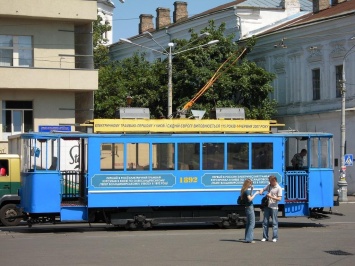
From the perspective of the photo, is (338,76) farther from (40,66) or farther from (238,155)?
(238,155)

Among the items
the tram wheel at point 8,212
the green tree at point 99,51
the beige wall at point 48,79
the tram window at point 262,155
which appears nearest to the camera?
the tram window at point 262,155

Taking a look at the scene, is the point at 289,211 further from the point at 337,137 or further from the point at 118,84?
the point at 118,84

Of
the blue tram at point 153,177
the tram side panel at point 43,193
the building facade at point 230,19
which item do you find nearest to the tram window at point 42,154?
the blue tram at point 153,177

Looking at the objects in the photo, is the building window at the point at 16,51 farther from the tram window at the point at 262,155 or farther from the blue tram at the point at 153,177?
the tram window at the point at 262,155

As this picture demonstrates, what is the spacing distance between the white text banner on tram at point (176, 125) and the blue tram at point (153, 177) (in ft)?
0.61

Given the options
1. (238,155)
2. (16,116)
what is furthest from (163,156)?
(16,116)

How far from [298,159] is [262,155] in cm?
138

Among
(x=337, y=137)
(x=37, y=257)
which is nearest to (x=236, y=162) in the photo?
(x=37, y=257)

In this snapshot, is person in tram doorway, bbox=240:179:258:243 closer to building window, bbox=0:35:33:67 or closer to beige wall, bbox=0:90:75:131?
beige wall, bbox=0:90:75:131

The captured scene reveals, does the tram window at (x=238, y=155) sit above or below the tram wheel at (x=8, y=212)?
above

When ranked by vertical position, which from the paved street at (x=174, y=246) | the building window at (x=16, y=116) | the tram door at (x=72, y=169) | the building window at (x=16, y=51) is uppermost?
the building window at (x=16, y=51)

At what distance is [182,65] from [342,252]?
3297 centimetres

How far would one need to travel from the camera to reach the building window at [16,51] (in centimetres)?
3625

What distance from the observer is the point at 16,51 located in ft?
120
